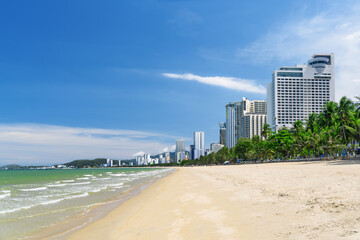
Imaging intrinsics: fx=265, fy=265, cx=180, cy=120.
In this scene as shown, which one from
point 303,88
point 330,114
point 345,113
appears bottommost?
point 345,113

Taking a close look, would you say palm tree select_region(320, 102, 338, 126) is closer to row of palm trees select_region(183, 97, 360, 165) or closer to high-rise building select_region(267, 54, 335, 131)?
row of palm trees select_region(183, 97, 360, 165)

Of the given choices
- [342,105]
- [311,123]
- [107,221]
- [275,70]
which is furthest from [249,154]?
[107,221]

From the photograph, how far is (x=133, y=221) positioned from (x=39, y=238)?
2.98m

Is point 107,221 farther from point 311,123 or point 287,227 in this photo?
point 311,123

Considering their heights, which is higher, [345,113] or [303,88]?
[303,88]

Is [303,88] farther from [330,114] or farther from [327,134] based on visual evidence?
[327,134]

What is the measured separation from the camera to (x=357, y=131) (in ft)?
160

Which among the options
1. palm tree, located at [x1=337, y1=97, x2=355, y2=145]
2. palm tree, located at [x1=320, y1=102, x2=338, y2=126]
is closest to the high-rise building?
palm tree, located at [x1=320, y1=102, x2=338, y2=126]

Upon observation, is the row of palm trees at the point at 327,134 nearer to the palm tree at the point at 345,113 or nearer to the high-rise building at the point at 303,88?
the palm tree at the point at 345,113

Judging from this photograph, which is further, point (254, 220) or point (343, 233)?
point (254, 220)

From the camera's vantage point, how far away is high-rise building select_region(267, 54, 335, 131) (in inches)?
6905

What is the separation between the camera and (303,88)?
583 feet

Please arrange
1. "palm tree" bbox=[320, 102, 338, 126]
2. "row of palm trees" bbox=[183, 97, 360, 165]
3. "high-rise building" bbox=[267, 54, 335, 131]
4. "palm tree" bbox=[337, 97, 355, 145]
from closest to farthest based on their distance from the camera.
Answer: "palm tree" bbox=[337, 97, 355, 145] → "row of palm trees" bbox=[183, 97, 360, 165] → "palm tree" bbox=[320, 102, 338, 126] → "high-rise building" bbox=[267, 54, 335, 131]

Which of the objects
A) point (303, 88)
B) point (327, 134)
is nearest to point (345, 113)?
point (327, 134)
